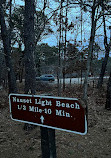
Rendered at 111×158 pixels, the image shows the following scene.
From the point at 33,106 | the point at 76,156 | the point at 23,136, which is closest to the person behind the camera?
the point at 33,106

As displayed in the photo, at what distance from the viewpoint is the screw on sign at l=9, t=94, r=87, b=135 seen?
5.12 ft

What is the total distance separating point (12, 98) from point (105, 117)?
16.5 ft

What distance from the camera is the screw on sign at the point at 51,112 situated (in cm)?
156

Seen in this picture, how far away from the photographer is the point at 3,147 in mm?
3992

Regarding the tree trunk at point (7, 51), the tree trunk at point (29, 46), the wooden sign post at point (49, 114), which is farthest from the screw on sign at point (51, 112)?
the tree trunk at point (7, 51)

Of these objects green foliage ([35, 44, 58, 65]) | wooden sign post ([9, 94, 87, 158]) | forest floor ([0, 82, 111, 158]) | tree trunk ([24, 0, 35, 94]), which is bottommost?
forest floor ([0, 82, 111, 158])

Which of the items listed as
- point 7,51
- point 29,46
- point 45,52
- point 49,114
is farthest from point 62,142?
point 45,52

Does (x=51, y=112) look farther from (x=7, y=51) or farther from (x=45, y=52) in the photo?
(x=45, y=52)

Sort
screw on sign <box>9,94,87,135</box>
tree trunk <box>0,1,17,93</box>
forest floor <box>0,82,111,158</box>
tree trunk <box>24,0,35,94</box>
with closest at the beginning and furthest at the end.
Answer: screw on sign <box>9,94,87,135</box>, forest floor <box>0,82,111,158</box>, tree trunk <box>24,0,35,94</box>, tree trunk <box>0,1,17,93</box>

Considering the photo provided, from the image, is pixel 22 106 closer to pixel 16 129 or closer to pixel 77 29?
pixel 16 129

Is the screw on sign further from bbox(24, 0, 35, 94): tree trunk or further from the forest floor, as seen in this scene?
bbox(24, 0, 35, 94): tree trunk

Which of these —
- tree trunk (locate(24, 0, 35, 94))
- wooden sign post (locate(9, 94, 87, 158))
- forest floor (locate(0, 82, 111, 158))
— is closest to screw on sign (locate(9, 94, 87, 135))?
wooden sign post (locate(9, 94, 87, 158))

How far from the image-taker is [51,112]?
1.77 metres

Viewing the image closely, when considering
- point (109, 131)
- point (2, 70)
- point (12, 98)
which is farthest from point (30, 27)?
point (2, 70)
